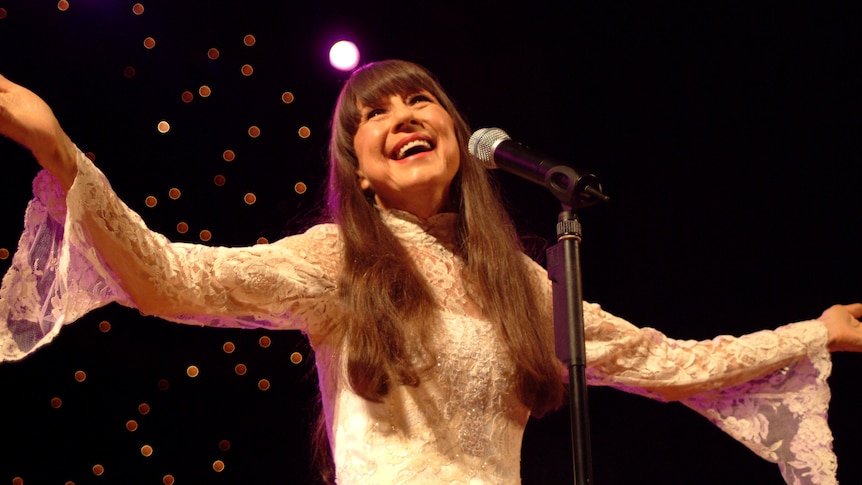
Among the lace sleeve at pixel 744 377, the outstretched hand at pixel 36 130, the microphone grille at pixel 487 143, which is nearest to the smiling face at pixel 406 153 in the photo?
the lace sleeve at pixel 744 377

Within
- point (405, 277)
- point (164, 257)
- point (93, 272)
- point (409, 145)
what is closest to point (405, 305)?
point (405, 277)

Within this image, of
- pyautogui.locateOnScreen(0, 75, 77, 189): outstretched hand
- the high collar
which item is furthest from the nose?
pyautogui.locateOnScreen(0, 75, 77, 189): outstretched hand

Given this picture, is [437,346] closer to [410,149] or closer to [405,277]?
[405,277]

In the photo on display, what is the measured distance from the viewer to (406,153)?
195 cm

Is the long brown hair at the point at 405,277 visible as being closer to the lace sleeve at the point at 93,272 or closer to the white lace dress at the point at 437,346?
the white lace dress at the point at 437,346

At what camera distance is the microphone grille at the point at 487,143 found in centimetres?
146

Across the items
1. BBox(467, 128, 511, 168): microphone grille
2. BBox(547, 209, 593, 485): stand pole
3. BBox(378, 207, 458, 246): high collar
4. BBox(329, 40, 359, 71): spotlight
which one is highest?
BBox(329, 40, 359, 71): spotlight

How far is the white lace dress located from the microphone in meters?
0.42

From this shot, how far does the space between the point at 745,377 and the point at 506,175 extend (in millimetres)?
949

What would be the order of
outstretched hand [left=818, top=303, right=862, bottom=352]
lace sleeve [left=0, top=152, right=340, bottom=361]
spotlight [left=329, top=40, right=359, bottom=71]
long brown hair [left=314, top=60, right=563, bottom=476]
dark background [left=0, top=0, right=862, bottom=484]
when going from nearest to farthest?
lace sleeve [left=0, top=152, right=340, bottom=361], long brown hair [left=314, top=60, right=563, bottom=476], outstretched hand [left=818, top=303, right=862, bottom=352], dark background [left=0, top=0, right=862, bottom=484], spotlight [left=329, top=40, right=359, bottom=71]

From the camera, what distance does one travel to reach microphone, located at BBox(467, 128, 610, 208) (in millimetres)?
1294

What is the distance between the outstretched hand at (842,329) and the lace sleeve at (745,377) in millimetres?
27

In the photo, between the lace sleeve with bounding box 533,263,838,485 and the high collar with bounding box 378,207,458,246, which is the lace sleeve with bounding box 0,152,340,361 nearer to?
the high collar with bounding box 378,207,458,246

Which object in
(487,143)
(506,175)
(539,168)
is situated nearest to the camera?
(539,168)
